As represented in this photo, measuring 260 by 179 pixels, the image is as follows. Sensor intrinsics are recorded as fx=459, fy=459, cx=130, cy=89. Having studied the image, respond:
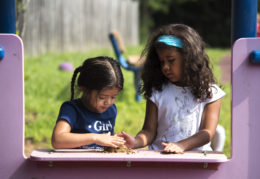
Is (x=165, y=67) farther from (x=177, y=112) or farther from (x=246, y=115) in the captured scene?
(x=246, y=115)

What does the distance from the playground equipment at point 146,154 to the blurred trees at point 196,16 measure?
75.0 feet

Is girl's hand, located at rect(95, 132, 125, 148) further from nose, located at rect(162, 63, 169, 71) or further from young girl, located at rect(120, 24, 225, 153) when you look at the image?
nose, located at rect(162, 63, 169, 71)

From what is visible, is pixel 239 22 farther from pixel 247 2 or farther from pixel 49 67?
pixel 49 67

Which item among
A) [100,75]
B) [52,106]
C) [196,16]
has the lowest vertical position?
[52,106]

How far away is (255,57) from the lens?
1.92m

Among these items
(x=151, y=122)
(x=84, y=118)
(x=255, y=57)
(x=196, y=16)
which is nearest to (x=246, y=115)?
(x=255, y=57)

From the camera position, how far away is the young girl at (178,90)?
2428mm

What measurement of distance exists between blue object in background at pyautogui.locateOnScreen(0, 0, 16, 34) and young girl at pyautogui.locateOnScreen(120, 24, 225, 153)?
0.77m

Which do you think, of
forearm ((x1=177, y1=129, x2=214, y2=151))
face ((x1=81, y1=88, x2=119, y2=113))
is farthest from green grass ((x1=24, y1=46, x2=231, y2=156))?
face ((x1=81, y1=88, x2=119, y2=113))

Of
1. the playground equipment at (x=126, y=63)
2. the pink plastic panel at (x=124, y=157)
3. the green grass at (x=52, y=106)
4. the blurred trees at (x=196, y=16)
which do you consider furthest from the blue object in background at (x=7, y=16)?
the blurred trees at (x=196, y=16)

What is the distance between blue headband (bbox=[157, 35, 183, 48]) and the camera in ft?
7.84

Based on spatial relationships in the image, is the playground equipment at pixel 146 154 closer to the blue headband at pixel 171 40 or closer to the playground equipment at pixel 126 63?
the blue headband at pixel 171 40

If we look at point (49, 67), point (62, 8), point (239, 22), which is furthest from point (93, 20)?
point (239, 22)

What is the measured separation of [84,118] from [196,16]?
82.9ft
